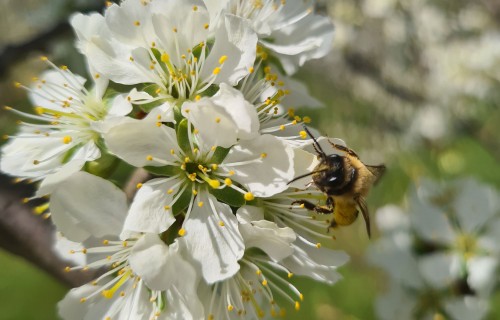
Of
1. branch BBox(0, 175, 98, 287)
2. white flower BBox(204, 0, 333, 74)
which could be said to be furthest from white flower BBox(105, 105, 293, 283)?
branch BBox(0, 175, 98, 287)

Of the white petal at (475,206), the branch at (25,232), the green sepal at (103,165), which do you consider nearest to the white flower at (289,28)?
the green sepal at (103,165)

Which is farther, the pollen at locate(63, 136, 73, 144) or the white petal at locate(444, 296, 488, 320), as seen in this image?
the white petal at locate(444, 296, 488, 320)

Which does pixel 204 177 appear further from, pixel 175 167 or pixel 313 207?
pixel 313 207

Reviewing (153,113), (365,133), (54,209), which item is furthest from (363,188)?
(365,133)

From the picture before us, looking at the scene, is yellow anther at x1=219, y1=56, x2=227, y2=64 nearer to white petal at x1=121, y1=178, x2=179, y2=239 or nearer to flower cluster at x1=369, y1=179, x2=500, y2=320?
white petal at x1=121, y1=178, x2=179, y2=239

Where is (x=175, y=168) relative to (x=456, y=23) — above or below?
above

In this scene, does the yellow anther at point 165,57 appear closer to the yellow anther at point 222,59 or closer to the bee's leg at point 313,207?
the yellow anther at point 222,59

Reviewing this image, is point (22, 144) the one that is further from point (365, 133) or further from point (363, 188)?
point (365, 133)

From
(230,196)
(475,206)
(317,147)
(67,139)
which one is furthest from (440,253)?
(67,139)
